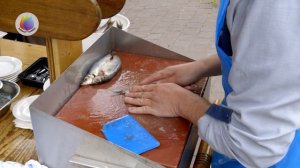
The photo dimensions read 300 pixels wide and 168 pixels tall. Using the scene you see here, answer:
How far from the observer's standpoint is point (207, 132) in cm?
81

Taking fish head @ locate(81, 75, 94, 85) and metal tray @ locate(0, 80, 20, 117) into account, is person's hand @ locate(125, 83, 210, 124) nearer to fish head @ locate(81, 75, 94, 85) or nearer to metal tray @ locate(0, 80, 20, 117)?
fish head @ locate(81, 75, 94, 85)

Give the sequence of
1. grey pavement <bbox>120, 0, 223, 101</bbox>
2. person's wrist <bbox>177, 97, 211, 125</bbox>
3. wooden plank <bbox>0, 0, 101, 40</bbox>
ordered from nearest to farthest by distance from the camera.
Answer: wooden plank <bbox>0, 0, 101, 40</bbox>
person's wrist <bbox>177, 97, 211, 125</bbox>
grey pavement <bbox>120, 0, 223, 101</bbox>

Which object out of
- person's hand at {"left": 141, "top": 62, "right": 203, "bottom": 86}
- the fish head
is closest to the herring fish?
the fish head

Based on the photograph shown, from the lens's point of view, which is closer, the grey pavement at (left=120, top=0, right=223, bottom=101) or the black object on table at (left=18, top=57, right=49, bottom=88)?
the black object on table at (left=18, top=57, right=49, bottom=88)

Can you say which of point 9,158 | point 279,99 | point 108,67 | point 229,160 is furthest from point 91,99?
point 279,99

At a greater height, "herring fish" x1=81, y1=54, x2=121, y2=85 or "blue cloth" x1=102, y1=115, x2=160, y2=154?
"herring fish" x1=81, y1=54, x2=121, y2=85

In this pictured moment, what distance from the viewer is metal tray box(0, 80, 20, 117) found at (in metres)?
1.10

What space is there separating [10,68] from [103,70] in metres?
0.42

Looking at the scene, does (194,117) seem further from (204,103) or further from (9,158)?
(9,158)

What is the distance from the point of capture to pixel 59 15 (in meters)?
0.78

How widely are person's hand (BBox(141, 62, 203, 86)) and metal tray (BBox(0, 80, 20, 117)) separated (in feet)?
1.33

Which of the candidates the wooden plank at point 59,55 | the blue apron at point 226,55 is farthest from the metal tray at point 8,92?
the blue apron at point 226,55

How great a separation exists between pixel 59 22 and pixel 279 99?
1.58 feet

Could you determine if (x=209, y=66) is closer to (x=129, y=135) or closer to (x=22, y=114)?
(x=129, y=135)
